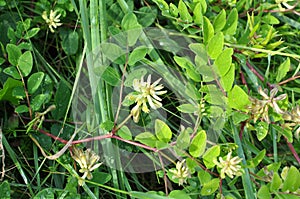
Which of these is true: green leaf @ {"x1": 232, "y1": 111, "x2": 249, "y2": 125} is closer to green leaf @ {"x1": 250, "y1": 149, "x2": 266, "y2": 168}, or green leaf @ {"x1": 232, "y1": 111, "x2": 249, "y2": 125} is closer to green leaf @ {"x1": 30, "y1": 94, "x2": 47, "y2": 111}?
green leaf @ {"x1": 250, "y1": 149, "x2": 266, "y2": 168}

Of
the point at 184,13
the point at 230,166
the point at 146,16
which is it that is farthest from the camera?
the point at 146,16

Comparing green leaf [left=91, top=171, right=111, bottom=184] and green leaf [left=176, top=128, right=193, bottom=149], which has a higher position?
green leaf [left=176, top=128, right=193, bottom=149]

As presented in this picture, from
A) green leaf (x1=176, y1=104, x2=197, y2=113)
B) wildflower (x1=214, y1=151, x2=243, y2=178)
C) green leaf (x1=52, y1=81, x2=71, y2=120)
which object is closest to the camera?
wildflower (x1=214, y1=151, x2=243, y2=178)

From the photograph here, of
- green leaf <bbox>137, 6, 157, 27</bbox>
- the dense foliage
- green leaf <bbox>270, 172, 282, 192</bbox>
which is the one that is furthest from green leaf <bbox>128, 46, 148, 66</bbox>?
green leaf <bbox>270, 172, 282, 192</bbox>

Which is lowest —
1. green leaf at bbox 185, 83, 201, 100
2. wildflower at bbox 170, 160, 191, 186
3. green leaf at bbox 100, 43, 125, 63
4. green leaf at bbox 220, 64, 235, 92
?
wildflower at bbox 170, 160, 191, 186

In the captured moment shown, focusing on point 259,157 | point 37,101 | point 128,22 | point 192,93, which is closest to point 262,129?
point 259,157

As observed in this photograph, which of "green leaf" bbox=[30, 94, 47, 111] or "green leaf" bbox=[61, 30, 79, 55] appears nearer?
"green leaf" bbox=[30, 94, 47, 111]

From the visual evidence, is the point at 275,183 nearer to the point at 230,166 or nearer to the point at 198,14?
the point at 230,166

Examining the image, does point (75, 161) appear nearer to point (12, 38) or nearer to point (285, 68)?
point (12, 38)
